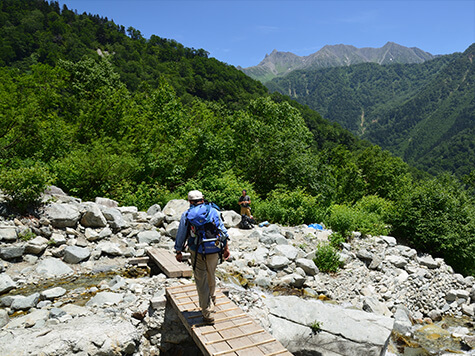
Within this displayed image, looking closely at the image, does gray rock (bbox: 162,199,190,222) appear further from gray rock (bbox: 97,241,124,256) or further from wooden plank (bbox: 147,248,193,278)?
wooden plank (bbox: 147,248,193,278)

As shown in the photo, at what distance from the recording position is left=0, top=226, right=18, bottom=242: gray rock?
25.8 feet

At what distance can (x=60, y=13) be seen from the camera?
313 feet

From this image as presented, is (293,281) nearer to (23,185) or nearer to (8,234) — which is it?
(8,234)

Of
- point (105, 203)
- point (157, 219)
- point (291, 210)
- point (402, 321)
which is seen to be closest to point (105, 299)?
point (157, 219)

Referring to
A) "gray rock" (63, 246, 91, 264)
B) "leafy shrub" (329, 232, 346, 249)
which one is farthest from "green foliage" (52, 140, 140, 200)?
"leafy shrub" (329, 232, 346, 249)

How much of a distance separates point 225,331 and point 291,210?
10286 millimetres

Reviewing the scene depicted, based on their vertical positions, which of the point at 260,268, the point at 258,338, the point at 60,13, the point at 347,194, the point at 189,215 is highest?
the point at 60,13

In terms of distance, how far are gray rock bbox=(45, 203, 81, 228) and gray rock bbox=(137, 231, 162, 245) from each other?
1.89m

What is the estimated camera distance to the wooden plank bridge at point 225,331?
4.33 meters

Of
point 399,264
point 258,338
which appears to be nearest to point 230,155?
point 399,264

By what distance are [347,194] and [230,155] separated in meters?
15.9

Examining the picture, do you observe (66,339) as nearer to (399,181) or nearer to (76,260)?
(76,260)

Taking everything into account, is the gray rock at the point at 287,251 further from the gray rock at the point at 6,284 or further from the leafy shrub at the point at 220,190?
the gray rock at the point at 6,284

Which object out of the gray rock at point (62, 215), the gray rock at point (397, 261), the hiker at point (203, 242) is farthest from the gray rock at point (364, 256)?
the gray rock at point (62, 215)
